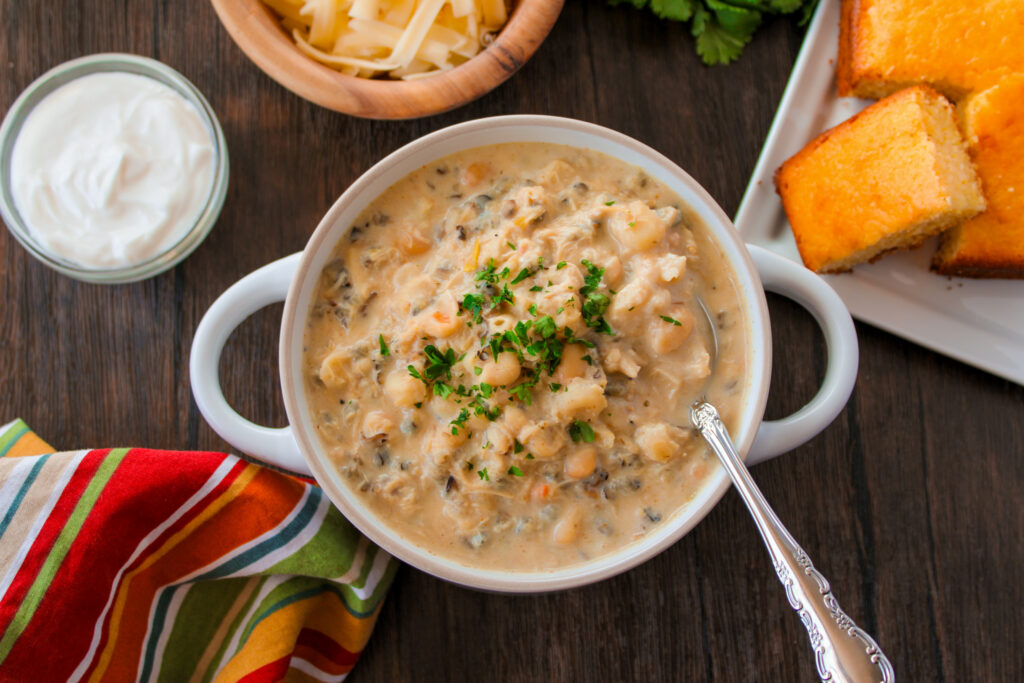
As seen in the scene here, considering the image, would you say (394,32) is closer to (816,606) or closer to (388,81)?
(388,81)

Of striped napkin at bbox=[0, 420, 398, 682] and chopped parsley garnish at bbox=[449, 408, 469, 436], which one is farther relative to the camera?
striped napkin at bbox=[0, 420, 398, 682]

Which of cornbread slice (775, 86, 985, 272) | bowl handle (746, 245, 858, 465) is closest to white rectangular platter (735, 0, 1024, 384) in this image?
cornbread slice (775, 86, 985, 272)

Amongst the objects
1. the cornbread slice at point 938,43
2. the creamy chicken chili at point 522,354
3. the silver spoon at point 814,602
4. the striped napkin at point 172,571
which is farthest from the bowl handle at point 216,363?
the cornbread slice at point 938,43

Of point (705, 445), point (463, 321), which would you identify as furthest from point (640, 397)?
point (463, 321)

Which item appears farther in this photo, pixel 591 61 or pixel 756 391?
pixel 591 61

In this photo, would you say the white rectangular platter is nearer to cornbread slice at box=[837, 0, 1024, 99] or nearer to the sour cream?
cornbread slice at box=[837, 0, 1024, 99]

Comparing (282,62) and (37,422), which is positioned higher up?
(282,62)

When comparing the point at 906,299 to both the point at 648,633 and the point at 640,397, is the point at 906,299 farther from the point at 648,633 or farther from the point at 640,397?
the point at 648,633
